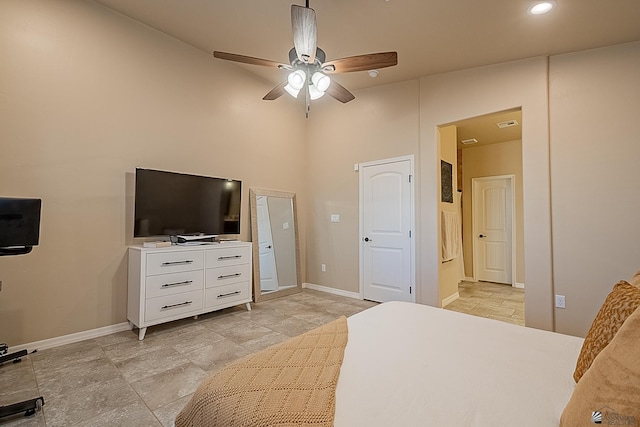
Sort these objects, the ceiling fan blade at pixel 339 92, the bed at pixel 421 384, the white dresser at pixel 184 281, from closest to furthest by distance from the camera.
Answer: the bed at pixel 421 384
the ceiling fan blade at pixel 339 92
the white dresser at pixel 184 281

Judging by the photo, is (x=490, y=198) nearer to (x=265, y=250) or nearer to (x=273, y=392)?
(x=265, y=250)

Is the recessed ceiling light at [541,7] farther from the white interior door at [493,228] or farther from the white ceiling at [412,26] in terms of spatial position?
the white interior door at [493,228]

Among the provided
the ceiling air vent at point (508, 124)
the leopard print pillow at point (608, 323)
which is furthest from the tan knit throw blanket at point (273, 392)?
the ceiling air vent at point (508, 124)

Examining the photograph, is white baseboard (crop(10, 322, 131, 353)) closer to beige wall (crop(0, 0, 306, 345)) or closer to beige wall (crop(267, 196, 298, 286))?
beige wall (crop(0, 0, 306, 345))

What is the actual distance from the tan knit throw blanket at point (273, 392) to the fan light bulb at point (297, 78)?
207 cm

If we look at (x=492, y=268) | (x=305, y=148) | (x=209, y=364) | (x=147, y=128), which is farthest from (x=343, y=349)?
(x=492, y=268)

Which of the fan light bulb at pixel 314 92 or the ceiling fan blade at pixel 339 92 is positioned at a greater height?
the ceiling fan blade at pixel 339 92

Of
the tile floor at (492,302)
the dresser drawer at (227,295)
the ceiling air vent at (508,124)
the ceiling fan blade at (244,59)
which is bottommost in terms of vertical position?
the tile floor at (492,302)

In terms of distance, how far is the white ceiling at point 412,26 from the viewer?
2.75 metres

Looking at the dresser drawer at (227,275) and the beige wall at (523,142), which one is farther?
the dresser drawer at (227,275)

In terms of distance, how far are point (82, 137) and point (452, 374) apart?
11.8 ft

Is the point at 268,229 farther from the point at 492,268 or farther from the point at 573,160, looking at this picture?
the point at 492,268

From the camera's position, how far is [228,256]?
12.1 ft

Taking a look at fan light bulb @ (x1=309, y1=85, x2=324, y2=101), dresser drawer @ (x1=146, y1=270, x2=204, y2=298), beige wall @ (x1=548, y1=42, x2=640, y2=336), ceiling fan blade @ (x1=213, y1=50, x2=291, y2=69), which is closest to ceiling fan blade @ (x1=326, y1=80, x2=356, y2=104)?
fan light bulb @ (x1=309, y1=85, x2=324, y2=101)
